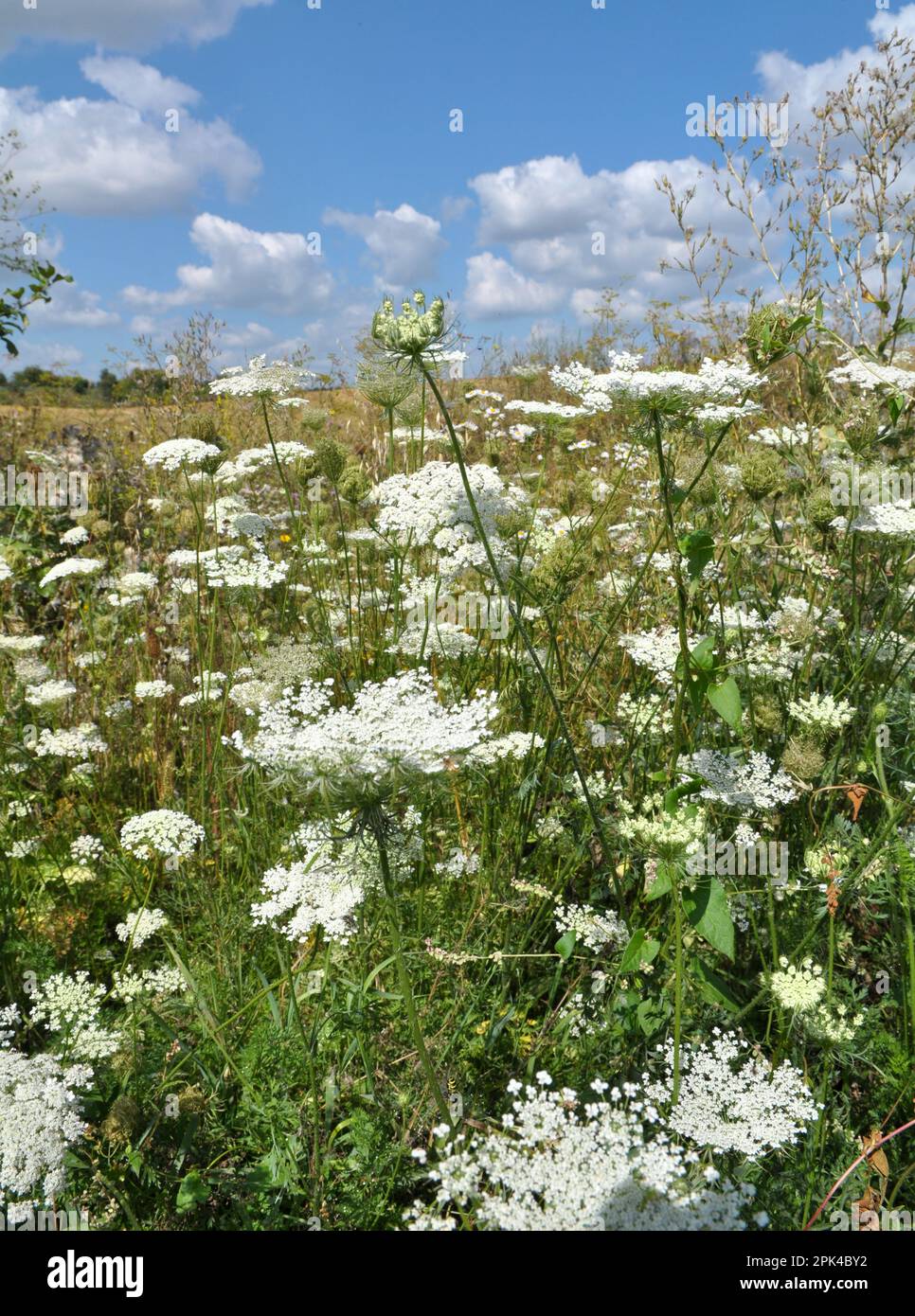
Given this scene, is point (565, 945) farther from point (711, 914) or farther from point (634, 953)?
point (711, 914)

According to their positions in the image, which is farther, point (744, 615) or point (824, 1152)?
point (744, 615)

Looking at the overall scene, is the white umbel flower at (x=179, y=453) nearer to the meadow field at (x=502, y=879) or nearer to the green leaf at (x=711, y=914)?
the meadow field at (x=502, y=879)

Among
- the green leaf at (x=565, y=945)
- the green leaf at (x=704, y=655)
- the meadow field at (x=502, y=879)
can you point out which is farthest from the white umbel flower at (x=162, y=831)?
the green leaf at (x=704, y=655)

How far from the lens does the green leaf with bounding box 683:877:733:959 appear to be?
6.19ft

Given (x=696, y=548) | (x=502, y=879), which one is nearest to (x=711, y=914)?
(x=696, y=548)

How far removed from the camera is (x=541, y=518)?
15.4 ft

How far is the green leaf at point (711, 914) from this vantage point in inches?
74.3

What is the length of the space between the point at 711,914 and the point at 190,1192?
5.26 ft

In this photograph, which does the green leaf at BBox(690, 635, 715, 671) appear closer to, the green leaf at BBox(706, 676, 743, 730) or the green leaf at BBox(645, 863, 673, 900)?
the green leaf at BBox(706, 676, 743, 730)
